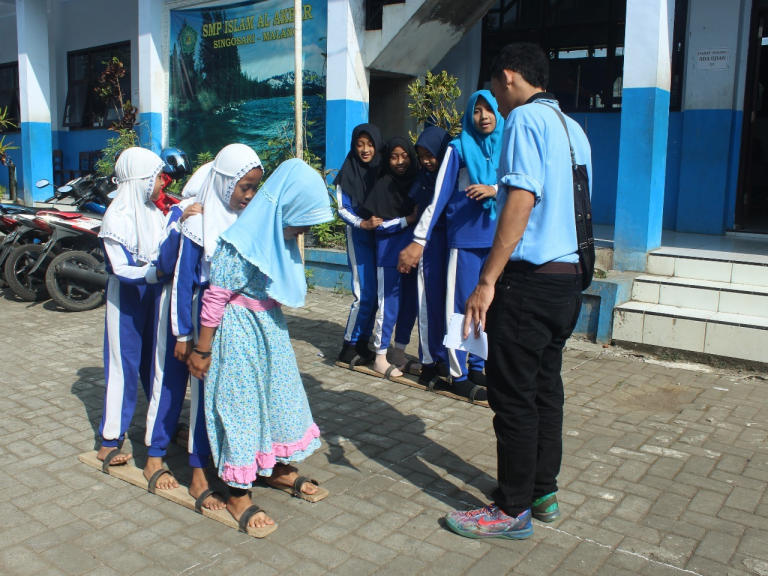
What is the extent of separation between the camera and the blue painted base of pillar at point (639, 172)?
595cm

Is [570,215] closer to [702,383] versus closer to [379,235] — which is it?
[379,235]

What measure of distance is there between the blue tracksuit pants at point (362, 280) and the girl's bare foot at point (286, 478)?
1990 millimetres

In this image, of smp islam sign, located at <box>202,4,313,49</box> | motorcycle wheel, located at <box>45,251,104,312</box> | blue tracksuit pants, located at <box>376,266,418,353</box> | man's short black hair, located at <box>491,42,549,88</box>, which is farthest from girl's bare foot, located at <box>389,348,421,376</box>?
smp islam sign, located at <box>202,4,313,49</box>

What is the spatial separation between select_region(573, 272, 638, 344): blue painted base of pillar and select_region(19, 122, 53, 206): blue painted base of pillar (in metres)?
11.1

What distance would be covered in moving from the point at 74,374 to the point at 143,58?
22.0ft

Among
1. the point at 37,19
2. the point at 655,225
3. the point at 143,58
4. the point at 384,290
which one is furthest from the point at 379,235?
the point at 37,19

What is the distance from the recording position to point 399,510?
10.3ft

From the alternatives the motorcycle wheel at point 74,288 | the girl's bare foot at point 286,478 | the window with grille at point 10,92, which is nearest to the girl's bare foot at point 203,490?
the girl's bare foot at point 286,478

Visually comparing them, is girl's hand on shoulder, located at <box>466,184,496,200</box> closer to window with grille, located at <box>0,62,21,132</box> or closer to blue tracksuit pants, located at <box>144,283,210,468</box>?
blue tracksuit pants, located at <box>144,283,210,468</box>

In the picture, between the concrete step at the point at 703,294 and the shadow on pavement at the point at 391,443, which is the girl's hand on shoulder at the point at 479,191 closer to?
the shadow on pavement at the point at 391,443

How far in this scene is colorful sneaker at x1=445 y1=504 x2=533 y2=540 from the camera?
113 inches

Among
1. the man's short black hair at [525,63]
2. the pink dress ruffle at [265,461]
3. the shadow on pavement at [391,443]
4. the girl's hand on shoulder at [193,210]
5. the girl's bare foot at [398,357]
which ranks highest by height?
the man's short black hair at [525,63]

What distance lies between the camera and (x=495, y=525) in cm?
288

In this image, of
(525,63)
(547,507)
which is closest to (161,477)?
(547,507)
